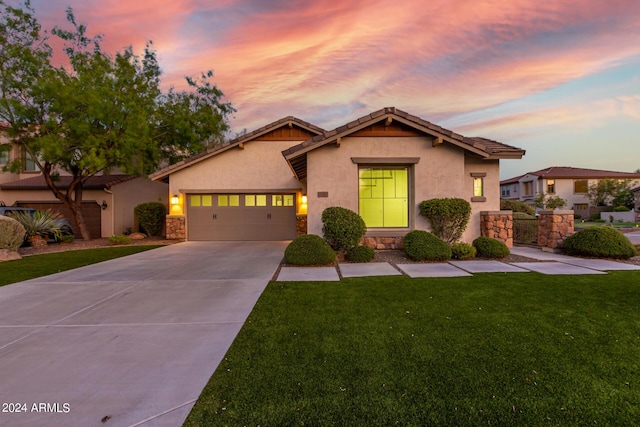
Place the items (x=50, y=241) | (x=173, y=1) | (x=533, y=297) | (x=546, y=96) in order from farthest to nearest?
(x=546, y=96)
(x=50, y=241)
(x=173, y=1)
(x=533, y=297)

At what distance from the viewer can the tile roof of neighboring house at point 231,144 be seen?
1411 centimetres

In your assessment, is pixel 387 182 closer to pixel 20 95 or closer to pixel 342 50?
pixel 342 50

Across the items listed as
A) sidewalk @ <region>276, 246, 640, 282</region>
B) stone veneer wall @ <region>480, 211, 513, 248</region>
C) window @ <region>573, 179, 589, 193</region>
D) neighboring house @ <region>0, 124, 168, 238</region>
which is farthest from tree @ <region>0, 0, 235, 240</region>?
window @ <region>573, 179, 589, 193</region>

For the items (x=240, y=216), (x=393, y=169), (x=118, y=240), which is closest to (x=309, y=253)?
(x=393, y=169)

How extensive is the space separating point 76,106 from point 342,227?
1248 cm

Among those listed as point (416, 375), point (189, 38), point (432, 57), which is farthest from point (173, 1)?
point (416, 375)

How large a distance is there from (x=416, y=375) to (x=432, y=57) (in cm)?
1403

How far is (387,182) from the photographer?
34.7 ft

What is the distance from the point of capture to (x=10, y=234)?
9.69 meters

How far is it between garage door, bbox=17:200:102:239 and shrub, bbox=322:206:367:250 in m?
14.6

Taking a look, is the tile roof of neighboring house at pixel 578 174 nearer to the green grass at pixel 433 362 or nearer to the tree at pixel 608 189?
the tree at pixel 608 189

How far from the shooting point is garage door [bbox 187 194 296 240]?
14.6 meters

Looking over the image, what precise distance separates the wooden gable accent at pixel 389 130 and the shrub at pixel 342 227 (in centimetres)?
282

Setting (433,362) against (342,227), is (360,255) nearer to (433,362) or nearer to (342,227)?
(342,227)
